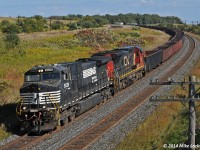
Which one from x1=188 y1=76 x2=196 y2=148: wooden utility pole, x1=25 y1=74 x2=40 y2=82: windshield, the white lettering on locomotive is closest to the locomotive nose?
x1=25 y1=74 x2=40 y2=82: windshield

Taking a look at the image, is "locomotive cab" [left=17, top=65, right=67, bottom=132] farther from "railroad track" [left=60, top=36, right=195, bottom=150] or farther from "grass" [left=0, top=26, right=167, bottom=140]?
"railroad track" [left=60, top=36, right=195, bottom=150]

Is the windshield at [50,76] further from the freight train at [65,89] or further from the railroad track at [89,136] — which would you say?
the railroad track at [89,136]

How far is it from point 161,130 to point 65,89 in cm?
622

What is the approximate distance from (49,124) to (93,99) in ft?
22.5

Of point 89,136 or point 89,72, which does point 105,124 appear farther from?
point 89,72

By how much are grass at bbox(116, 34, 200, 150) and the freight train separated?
4566 mm

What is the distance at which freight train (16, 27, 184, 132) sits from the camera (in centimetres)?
2166

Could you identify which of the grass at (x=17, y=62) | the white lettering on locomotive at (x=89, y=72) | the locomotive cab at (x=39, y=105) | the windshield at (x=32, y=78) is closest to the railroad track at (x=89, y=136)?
the locomotive cab at (x=39, y=105)

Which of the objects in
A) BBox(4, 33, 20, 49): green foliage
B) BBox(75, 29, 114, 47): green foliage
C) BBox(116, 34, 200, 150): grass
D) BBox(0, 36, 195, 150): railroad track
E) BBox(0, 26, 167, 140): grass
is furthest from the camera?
BBox(75, 29, 114, 47): green foliage

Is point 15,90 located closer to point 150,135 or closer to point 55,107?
point 55,107

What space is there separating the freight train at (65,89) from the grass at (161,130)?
4566 millimetres

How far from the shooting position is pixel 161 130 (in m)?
22.0

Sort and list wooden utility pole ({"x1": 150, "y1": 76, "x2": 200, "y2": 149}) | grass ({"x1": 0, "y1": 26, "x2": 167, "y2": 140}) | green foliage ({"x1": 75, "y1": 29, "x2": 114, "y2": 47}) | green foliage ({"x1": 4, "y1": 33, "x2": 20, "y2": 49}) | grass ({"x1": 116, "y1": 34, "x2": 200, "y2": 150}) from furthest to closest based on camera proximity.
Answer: green foliage ({"x1": 75, "y1": 29, "x2": 114, "y2": 47}) → green foliage ({"x1": 4, "y1": 33, "x2": 20, "y2": 49}) → grass ({"x1": 0, "y1": 26, "x2": 167, "y2": 140}) → grass ({"x1": 116, "y1": 34, "x2": 200, "y2": 150}) → wooden utility pole ({"x1": 150, "y1": 76, "x2": 200, "y2": 149})

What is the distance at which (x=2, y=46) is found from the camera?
5916 centimetres
